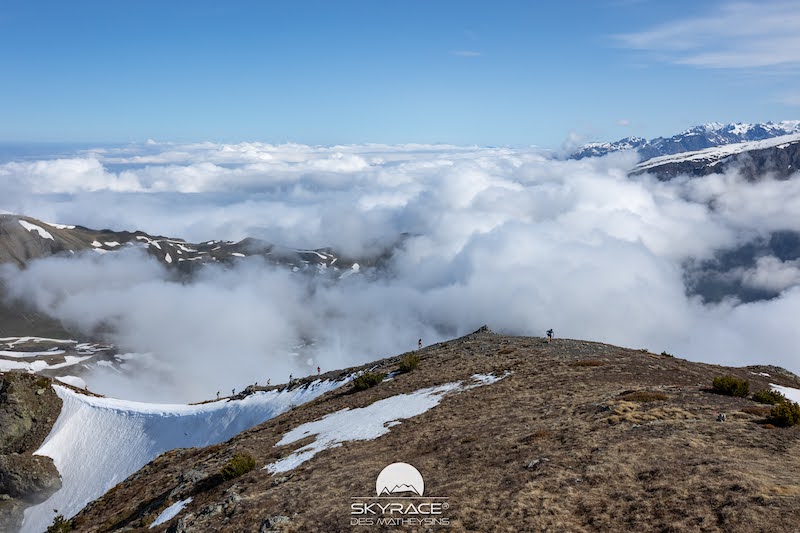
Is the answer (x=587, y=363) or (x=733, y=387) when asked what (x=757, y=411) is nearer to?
(x=733, y=387)

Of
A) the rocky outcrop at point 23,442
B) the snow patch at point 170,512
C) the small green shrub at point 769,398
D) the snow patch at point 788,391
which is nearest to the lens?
the snow patch at point 170,512

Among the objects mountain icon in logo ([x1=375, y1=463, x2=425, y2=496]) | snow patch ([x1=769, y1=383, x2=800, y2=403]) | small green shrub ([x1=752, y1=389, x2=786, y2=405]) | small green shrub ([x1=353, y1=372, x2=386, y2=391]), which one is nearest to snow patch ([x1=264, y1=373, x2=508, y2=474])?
small green shrub ([x1=353, y1=372, x2=386, y2=391])

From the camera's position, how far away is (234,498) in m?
23.2

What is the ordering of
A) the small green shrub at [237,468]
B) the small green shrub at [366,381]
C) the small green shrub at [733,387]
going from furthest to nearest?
the small green shrub at [366,381], the small green shrub at [237,468], the small green shrub at [733,387]

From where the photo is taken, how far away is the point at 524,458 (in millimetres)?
20906

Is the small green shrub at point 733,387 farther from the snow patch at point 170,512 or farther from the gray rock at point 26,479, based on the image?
the gray rock at point 26,479

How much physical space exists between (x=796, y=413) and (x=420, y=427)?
1891 centimetres

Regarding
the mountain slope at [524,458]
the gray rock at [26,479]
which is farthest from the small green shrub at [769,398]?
the gray rock at [26,479]

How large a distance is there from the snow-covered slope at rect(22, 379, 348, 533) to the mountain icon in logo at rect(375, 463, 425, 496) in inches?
1184

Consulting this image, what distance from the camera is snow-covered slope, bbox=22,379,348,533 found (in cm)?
5394

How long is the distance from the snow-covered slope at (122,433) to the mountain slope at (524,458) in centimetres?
1319

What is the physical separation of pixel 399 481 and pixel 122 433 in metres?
57.4

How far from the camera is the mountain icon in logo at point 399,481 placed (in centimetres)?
2030

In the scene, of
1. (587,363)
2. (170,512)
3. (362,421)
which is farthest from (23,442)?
(587,363)
